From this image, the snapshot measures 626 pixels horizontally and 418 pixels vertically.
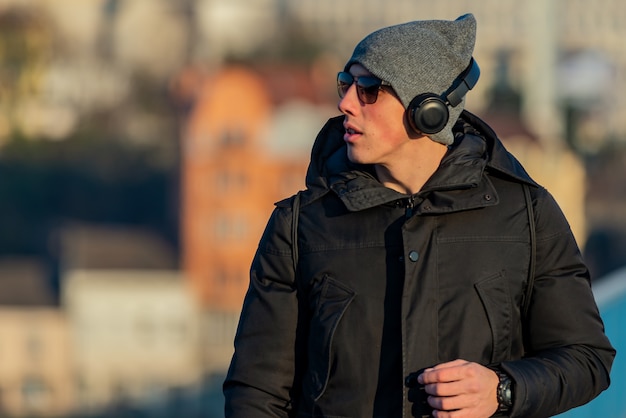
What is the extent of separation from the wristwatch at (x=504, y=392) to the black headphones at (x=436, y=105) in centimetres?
31

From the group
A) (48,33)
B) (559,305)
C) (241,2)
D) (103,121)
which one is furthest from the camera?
(241,2)

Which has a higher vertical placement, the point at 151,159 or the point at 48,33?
the point at 48,33

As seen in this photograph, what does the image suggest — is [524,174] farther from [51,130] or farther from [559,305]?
[51,130]

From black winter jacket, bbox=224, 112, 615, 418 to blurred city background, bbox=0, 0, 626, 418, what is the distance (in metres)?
41.4

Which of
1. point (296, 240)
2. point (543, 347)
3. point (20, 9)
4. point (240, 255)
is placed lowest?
point (240, 255)

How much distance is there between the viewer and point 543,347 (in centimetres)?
203

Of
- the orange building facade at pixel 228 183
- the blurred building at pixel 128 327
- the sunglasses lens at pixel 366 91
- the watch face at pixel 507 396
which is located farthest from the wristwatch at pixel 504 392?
the orange building facade at pixel 228 183

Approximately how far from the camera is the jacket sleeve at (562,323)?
2.00m

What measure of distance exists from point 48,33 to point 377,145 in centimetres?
6911

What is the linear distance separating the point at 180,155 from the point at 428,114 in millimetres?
50904

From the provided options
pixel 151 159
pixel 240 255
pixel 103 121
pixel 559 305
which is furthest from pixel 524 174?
pixel 103 121

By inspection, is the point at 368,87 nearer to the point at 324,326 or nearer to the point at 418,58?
the point at 418,58

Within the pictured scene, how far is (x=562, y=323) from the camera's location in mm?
2021

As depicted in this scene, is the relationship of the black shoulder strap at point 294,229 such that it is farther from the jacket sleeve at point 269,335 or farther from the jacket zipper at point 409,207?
the jacket zipper at point 409,207
